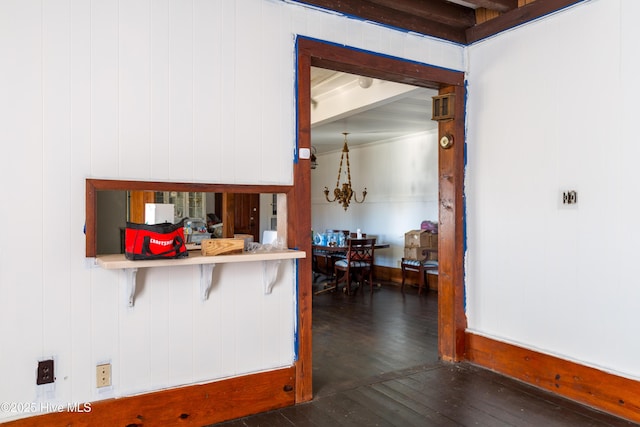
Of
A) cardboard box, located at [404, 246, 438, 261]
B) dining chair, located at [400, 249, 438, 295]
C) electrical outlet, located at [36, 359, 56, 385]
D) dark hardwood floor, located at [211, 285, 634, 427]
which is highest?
cardboard box, located at [404, 246, 438, 261]

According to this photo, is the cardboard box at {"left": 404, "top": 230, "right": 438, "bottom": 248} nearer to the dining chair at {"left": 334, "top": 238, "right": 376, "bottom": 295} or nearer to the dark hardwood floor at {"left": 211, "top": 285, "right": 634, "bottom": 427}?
the dining chair at {"left": 334, "top": 238, "right": 376, "bottom": 295}

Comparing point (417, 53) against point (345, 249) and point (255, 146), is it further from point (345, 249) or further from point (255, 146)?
point (345, 249)

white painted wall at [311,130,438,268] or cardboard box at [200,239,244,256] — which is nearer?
cardboard box at [200,239,244,256]

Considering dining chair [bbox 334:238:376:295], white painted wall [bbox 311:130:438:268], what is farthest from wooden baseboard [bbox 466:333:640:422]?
white painted wall [bbox 311:130:438:268]

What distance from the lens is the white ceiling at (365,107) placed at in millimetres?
5059

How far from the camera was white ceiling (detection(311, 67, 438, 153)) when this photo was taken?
506cm

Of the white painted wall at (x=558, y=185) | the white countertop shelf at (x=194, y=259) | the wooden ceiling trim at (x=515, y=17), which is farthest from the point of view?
the wooden ceiling trim at (x=515, y=17)

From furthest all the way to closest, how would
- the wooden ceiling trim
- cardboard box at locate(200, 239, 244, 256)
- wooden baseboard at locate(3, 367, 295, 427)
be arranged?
1. the wooden ceiling trim
2. cardboard box at locate(200, 239, 244, 256)
3. wooden baseboard at locate(3, 367, 295, 427)

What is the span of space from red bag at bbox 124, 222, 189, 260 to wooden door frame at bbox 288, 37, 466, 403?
0.86 m

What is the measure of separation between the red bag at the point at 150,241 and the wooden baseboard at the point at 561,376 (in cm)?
248

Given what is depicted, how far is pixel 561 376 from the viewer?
3.04 m

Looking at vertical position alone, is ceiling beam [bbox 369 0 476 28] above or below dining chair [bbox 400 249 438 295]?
above

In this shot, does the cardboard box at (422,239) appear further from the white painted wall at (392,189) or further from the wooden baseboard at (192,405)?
the wooden baseboard at (192,405)

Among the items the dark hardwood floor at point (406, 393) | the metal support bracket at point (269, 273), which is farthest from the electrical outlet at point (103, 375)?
the metal support bracket at point (269, 273)
